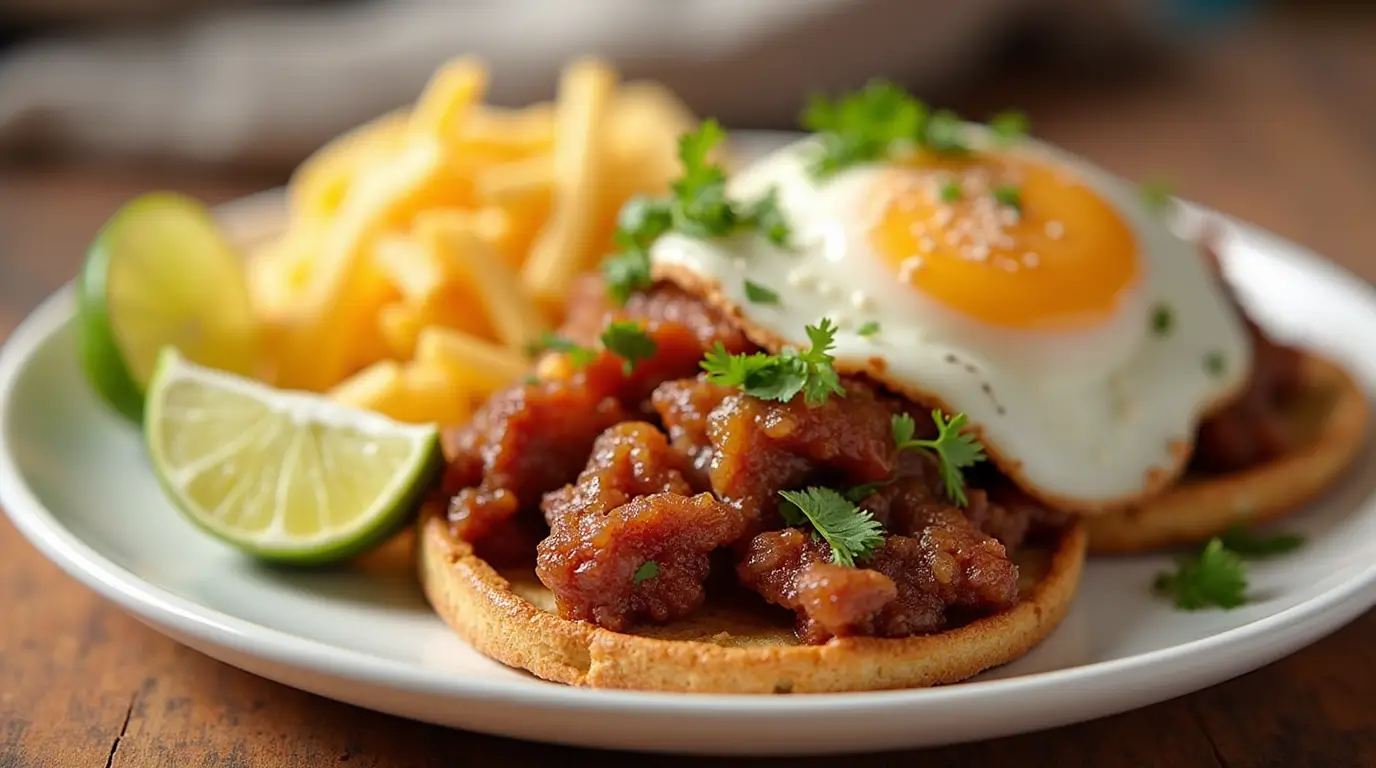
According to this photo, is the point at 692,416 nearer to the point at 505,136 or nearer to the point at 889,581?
the point at 889,581

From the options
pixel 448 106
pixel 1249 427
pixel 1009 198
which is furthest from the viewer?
pixel 448 106

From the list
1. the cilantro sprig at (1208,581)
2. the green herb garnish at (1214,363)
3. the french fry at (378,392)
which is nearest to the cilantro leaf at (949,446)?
the cilantro sprig at (1208,581)

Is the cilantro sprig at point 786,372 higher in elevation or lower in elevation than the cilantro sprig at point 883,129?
lower

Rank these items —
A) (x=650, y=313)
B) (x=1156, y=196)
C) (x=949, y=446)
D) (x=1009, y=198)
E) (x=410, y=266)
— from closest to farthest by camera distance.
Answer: (x=949, y=446)
(x=650, y=313)
(x=1009, y=198)
(x=410, y=266)
(x=1156, y=196)

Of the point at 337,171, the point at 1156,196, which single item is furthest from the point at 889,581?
the point at 337,171

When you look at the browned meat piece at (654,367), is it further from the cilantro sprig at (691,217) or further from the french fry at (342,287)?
the french fry at (342,287)

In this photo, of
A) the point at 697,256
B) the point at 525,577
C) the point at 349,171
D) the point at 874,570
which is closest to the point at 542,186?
the point at 349,171
